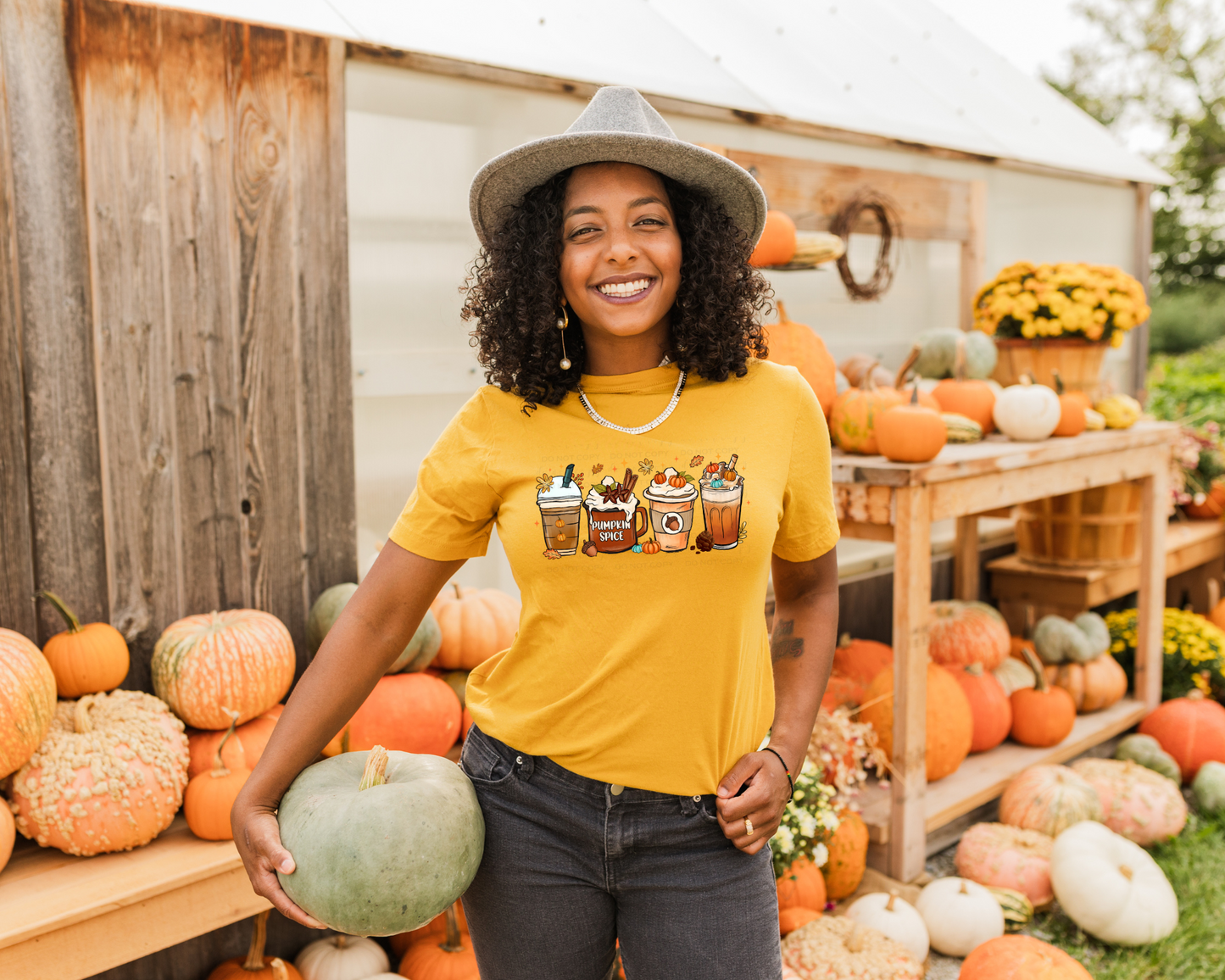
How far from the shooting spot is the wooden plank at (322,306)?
275cm

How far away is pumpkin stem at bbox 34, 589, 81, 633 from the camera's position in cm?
235

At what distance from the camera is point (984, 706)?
152 inches

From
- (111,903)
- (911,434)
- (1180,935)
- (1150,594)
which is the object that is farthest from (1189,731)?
(111,903)

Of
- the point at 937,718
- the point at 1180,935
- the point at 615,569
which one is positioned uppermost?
the point at 615,569

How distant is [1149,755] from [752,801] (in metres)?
3.38

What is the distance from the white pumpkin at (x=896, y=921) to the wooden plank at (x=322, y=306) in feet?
5.80

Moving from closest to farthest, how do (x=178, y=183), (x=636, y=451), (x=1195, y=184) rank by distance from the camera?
(x=636, y=451) < (x=178, y=183) < (x=1195, y=184)

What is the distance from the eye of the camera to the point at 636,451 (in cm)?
148

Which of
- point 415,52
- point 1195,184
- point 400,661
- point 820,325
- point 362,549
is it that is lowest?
point 400,661

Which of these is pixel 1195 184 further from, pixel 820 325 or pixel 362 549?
pixel 362 549

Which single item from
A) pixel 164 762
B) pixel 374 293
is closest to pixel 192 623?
pixel 164 762

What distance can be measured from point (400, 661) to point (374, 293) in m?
1.07

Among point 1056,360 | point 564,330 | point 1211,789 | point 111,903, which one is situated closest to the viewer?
point 564,330

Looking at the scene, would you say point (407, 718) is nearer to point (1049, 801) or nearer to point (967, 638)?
point (1049, 801)
